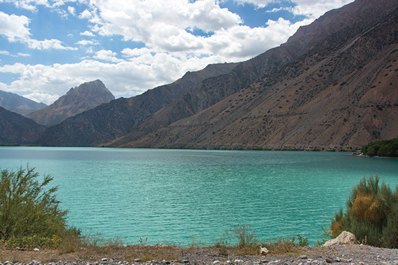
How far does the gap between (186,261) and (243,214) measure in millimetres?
20684

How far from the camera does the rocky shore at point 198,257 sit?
33.6ft

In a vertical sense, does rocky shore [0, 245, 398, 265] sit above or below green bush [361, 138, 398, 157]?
below

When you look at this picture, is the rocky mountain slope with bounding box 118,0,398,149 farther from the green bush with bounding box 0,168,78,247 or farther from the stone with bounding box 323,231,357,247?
the green bush with bounding box 0,168,78,247

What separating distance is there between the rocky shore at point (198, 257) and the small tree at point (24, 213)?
9.91 ft

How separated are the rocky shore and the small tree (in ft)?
9.91

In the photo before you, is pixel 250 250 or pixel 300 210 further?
pixel 300 210

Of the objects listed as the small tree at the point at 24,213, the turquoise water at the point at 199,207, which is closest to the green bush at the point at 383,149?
the turquoise water at the point at 199,207

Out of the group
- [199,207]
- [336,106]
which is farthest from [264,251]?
[336,106]

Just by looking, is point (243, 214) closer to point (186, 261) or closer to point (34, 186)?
point (34, 186)

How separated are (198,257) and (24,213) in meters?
7.16

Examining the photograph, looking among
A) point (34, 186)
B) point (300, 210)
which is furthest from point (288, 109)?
point (34, 186)

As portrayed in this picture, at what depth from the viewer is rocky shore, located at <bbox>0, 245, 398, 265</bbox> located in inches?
404

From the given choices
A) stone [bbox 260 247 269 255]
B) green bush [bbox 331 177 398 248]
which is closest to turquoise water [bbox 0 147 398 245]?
green bush [bbox 331 177 398 248]

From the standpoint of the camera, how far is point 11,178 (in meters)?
16.4
